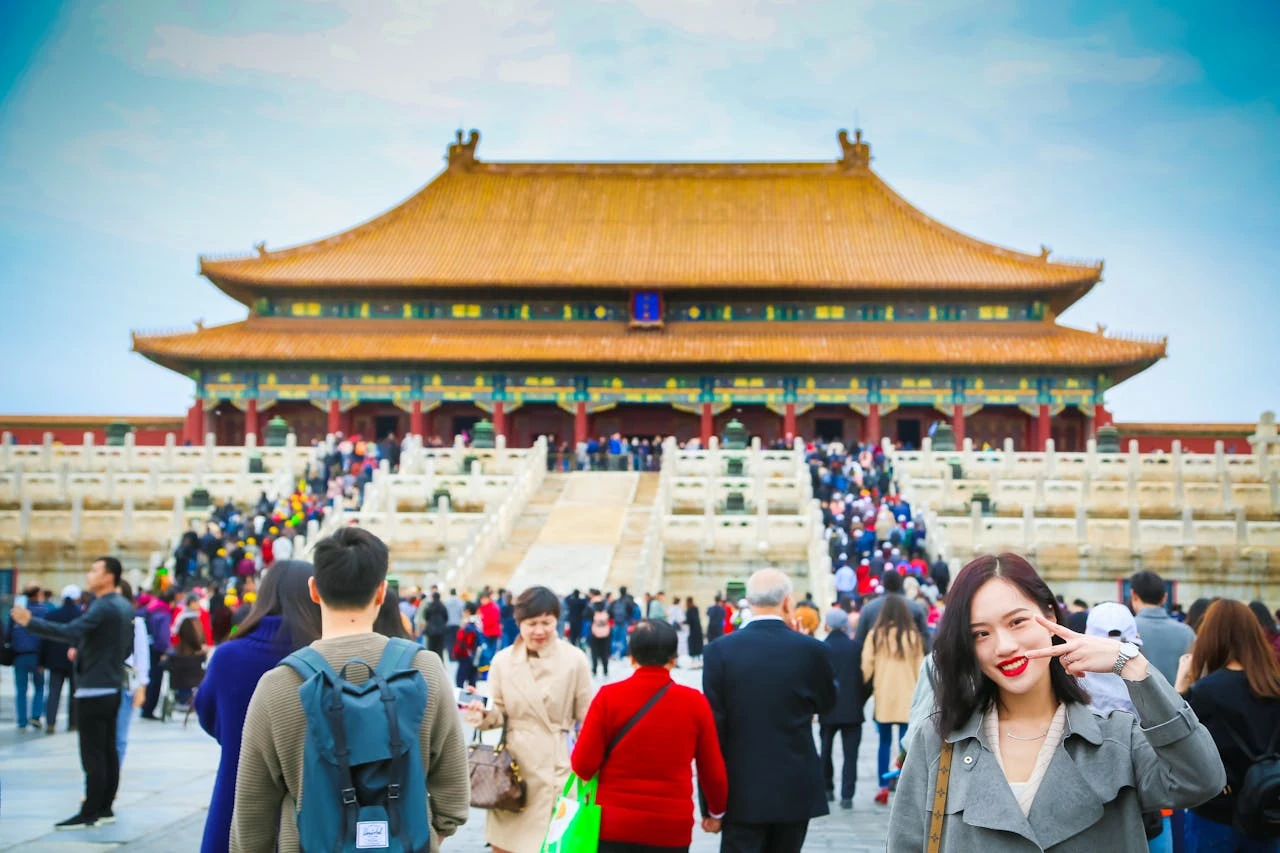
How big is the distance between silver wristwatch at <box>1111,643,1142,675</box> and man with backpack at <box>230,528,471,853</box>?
5.89 feet

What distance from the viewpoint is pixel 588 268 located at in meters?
39.5

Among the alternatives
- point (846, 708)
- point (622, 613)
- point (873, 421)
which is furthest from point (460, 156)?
point (846, 708)

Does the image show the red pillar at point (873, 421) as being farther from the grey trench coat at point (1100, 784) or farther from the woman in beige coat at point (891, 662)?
the grey trench coat at point (1100, 784)

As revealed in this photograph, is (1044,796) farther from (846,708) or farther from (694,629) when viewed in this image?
(694,629)

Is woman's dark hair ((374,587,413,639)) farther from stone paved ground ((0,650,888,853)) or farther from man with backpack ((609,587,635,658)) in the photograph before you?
man with backpack ((609,587,635,658))

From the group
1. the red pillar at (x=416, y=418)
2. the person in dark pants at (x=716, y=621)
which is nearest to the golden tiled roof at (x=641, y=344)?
the red pillar at (x=416, y=418)

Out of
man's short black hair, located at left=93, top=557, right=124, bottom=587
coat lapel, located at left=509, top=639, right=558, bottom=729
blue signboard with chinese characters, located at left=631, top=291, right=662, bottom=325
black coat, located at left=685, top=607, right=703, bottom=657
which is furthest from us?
blue signboard with chinese characters, located at left=631, top=291, right=662, bottom=325

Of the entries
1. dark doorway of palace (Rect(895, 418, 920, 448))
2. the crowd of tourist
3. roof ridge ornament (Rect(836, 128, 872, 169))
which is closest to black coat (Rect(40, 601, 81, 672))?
the crowd of tourist

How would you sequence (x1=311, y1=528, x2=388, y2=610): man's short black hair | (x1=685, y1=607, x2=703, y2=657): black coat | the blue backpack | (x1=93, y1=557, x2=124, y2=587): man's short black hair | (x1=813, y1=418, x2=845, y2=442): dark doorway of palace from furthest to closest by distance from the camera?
1. (x1=813, y1=418, x2=845, y2=442): dark doorway of palace
2. (x1=685, y1=607, x2=703, y2=657): black coat
3. (x1=93, y1=557, x2=124, y2=587): man's short black hair
4. (x1=311, y1=528, x2=388, y2=610): man's short black hair
5. the blue backpack

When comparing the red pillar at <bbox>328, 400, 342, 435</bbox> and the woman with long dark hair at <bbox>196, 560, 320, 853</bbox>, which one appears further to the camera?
the red pillar at <bbox>328, 400, 342, 435</bbox>

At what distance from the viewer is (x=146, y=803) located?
8.24m

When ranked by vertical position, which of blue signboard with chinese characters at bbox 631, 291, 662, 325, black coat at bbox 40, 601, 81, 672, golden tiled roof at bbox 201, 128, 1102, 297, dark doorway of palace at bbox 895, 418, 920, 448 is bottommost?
black coat at bbox 40, 601, 81, 672

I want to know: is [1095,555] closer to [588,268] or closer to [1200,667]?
[1200,667]

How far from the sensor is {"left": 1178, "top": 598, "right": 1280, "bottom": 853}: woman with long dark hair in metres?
4.68
